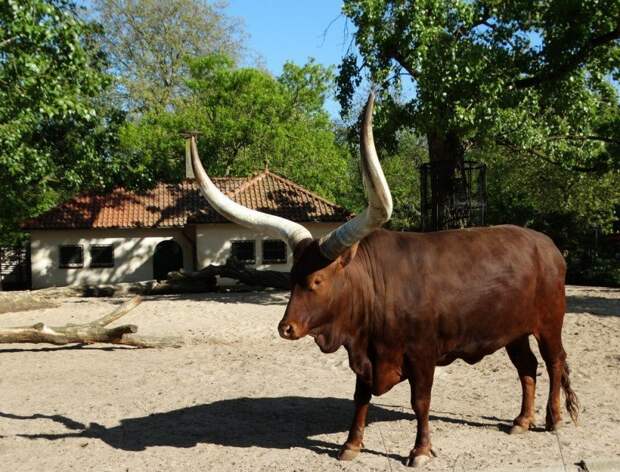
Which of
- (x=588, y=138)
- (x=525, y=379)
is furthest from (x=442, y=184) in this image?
(x=525, y=379)

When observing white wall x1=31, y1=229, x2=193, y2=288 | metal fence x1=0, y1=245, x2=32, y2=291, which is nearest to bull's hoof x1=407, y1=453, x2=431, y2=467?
white wall x1=31, y1=229, x2=193, y2=288

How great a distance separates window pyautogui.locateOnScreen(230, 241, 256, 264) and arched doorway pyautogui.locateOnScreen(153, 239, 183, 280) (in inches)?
193

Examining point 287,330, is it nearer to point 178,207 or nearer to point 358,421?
point 358,421

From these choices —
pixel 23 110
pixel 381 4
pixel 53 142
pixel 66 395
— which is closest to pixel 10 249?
pixel 53 142

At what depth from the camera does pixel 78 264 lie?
2592 centimetres

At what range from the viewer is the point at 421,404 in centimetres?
486

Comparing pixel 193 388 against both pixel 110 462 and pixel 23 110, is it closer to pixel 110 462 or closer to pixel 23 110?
pixel 110 462

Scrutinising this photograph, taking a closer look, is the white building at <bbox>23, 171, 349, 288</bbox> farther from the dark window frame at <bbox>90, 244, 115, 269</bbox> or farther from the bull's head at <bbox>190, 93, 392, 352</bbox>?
the bull's head at <bbox>190, 93, 392, 352</bbox>

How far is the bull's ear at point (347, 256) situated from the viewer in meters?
4.59

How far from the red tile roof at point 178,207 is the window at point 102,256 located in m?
1.07

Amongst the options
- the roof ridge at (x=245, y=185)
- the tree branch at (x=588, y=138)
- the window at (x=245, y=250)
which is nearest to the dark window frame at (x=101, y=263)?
the window at (x=245, y=250)

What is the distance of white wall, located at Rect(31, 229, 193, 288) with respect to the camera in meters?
25.6

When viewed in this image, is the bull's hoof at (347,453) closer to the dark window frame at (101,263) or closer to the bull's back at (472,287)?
the bull's back at (472,287)

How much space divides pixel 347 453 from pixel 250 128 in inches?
1004
